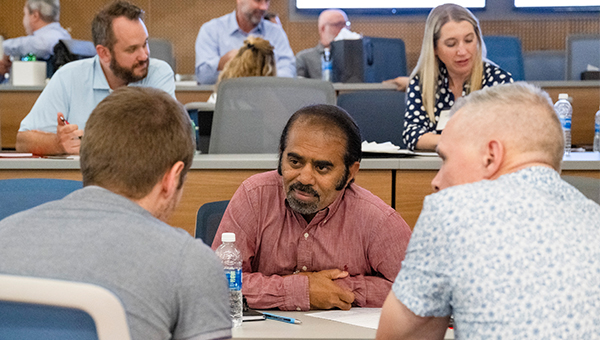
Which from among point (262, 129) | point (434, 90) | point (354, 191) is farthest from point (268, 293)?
point (434, 90)

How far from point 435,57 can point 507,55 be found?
2319 mm

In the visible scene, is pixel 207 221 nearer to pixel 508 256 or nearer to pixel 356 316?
pixel 356 316

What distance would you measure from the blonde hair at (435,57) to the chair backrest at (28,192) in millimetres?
1754

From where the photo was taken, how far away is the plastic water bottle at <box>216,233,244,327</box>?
1.36 m

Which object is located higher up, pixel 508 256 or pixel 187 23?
pixel 187 23

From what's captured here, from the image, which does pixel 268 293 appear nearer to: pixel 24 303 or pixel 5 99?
pixel 24 303

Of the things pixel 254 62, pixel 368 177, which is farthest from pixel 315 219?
pixel 254 62

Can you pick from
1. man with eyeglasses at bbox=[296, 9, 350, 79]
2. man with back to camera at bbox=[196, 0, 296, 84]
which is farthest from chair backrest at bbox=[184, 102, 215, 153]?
man with eyeglasses at bbox=[296, 9, 350, 79]

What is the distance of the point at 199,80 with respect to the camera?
15.9 ft

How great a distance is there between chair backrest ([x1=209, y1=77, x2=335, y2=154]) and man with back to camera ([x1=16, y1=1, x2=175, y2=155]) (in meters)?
0.43

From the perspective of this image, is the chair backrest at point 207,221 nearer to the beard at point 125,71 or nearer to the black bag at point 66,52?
the beard at point 125,71

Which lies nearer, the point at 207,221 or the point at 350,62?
the point at 207,221

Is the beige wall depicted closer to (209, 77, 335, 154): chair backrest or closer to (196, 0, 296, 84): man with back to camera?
(196, 0, 296, 84): man with back to camera

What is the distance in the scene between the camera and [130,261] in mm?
869
